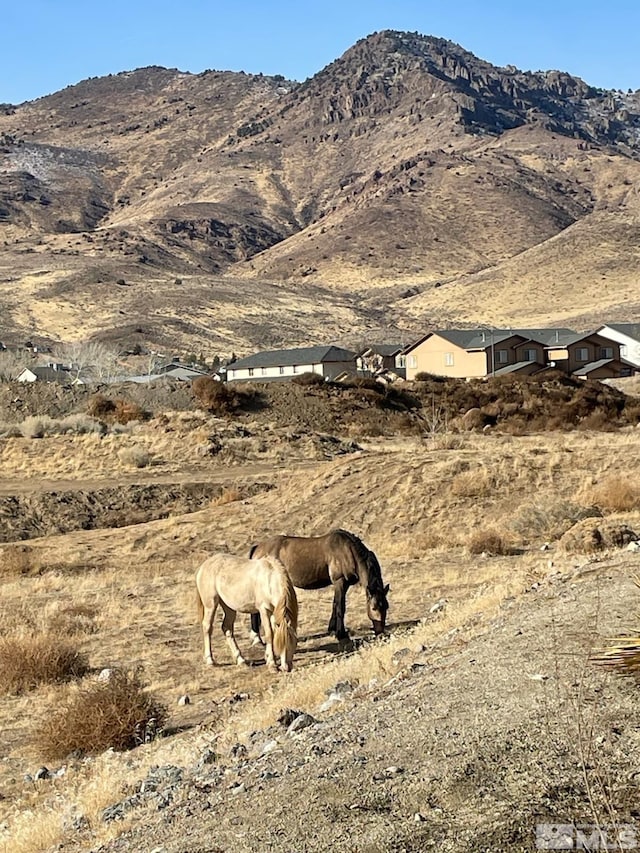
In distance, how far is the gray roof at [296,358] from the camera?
8231 cm

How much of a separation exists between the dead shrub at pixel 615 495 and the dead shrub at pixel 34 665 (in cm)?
1453

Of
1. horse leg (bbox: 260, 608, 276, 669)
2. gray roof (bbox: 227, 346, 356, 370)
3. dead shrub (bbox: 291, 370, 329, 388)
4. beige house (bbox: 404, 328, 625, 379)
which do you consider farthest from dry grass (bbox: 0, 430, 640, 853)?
gray roof (bbox: 227, 346, 356, 370)

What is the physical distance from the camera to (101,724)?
11.6 m

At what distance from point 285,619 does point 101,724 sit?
2.62 m

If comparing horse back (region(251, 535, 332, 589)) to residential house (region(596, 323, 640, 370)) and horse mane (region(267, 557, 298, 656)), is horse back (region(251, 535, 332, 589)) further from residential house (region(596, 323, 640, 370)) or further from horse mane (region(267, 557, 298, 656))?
residential house (region(596, 323, 640, 370))

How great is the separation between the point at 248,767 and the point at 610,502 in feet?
62.9

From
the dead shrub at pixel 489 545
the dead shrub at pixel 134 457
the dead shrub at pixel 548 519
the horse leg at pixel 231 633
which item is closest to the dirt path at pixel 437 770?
the horse leg at pixel 231 633

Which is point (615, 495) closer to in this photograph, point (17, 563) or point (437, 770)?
point (17, 563)

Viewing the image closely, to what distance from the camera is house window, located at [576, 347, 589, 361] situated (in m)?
83.8

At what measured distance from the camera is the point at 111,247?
18525 centimetres

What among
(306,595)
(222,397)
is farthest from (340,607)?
(222,397)

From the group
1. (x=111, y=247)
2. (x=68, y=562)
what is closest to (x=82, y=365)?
(x=68, y=562)

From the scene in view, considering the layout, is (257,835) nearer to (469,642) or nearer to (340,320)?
(469,642)

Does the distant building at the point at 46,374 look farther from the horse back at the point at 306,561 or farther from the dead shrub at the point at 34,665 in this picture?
the horse back at the point at 306,561
